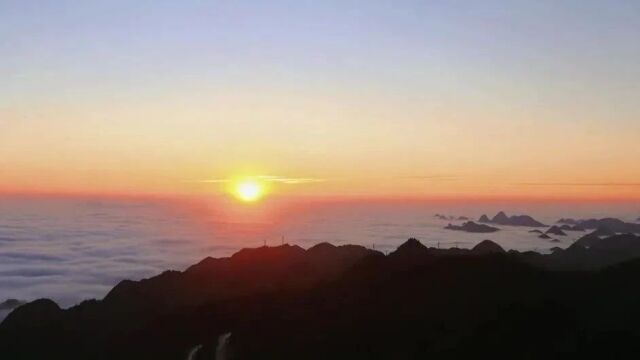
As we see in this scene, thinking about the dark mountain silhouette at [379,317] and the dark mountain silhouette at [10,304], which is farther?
the dark mountain silhouette at [10,304]

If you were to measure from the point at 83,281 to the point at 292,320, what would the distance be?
142979mm

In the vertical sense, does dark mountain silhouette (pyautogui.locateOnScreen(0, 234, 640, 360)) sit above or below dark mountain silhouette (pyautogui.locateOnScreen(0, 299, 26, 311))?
above

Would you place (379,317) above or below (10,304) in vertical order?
above

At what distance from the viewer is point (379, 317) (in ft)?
184

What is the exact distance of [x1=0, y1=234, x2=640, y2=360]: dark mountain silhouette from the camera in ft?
157

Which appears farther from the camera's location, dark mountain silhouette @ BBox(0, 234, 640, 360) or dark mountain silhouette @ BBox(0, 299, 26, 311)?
dark mountain silhouette @ BBox(0, 299, 26, 311)

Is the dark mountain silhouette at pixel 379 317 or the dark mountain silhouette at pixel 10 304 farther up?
the dark mountain silhouette at pixel 379 317

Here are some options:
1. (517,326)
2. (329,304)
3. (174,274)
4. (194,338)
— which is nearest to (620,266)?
(517,326)

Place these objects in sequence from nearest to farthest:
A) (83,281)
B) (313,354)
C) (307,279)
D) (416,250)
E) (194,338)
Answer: (313,354) → (194,338) → (416,250) → (307,279) → (83,281)

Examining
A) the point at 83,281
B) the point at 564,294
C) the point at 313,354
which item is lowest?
the point at 83,281

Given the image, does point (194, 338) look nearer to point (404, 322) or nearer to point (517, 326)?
point (404, 322)

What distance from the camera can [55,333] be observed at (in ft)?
272

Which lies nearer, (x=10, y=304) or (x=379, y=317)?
(x=379, y=317)

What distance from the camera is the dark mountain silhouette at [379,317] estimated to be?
4778cm
